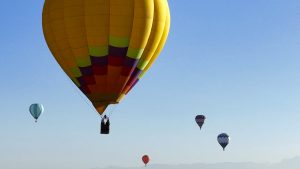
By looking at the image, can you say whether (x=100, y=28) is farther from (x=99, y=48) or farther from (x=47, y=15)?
(x=47, y=15)

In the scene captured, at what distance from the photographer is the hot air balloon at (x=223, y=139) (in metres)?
83.4

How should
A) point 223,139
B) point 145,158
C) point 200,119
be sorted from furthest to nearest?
point 223,139, point 145,158, point 200,119

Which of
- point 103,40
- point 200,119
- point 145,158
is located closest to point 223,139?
point 200,119

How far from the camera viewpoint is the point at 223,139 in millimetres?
84250

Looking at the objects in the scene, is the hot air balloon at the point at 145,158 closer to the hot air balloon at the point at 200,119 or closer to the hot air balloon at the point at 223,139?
the hot air balloon at the point at 200,119

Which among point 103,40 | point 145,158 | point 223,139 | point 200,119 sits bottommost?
point 145,158

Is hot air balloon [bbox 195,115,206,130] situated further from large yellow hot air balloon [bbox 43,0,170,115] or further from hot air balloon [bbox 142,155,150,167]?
large yellow hot air balloon [bbox 43,0,170,115]

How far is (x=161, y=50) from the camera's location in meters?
46.6

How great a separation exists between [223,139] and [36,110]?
2707cm

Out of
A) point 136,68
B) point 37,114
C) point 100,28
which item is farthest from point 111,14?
point 37,114

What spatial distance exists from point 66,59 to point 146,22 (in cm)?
640

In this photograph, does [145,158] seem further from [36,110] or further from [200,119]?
[36,110]

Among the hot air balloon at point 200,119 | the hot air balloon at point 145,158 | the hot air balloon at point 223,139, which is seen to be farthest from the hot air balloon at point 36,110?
the hot air balloon at point 223,139

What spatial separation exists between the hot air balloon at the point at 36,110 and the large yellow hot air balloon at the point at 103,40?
28.2 meters
